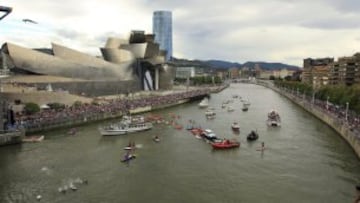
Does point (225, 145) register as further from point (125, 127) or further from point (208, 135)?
point (125, 127)

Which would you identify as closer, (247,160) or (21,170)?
(21,170)

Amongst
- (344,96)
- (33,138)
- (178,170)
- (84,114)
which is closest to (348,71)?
(344,96)

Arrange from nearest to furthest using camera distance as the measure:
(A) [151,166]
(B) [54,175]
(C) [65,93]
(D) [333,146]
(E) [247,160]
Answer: (B) [54,175], (A) [151,166], (E) [247,160], (D) [333,146], (C) [65,93]

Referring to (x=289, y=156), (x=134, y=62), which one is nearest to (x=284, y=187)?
(x=289, y=156)

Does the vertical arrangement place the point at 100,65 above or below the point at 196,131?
above

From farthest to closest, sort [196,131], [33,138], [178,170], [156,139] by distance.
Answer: [196,131] < [156,139] < [33,138] < [178,170]

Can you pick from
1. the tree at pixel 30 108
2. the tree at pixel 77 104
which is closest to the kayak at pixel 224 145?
the tree at pixel 30 108

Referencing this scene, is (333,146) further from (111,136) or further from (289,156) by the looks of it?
(111,136)
